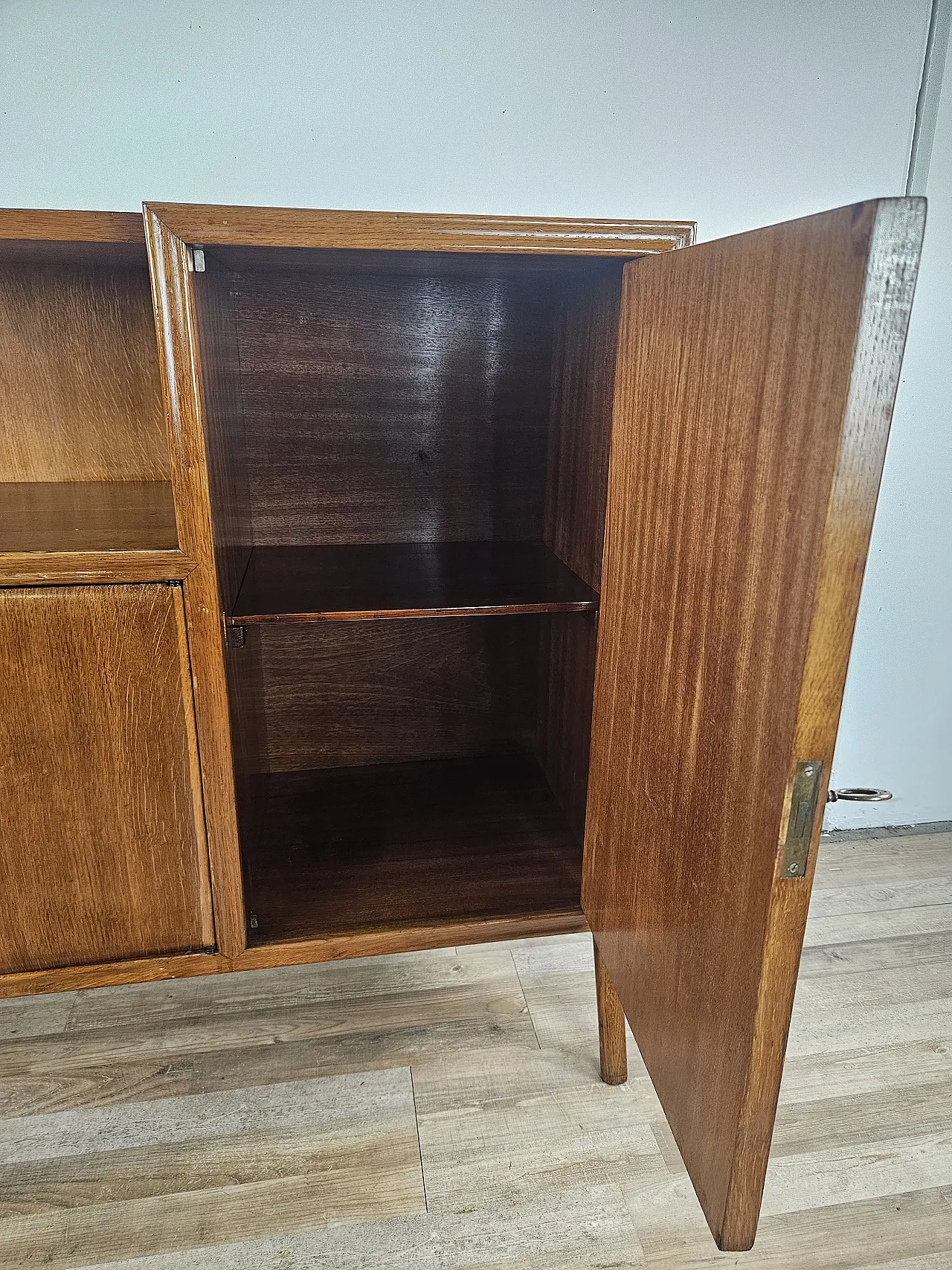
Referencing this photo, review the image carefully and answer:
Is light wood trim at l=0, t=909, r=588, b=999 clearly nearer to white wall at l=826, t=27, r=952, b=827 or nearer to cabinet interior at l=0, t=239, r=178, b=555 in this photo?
cabinet interior at l=0, t=239, r=178, b=555

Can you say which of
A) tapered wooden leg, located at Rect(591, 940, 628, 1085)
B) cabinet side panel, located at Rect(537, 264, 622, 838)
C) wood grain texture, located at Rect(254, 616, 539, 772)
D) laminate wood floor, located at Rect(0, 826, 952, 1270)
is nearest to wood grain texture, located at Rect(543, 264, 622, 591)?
cabinet side panel, located at Rect(537, 264, 622, 838)

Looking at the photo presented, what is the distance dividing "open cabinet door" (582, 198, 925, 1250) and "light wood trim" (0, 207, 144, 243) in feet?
1.40

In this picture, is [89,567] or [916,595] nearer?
[89,567]

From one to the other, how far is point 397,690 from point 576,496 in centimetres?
43

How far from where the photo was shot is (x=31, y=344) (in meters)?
0.98

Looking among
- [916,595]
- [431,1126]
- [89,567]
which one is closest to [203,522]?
[89,567]

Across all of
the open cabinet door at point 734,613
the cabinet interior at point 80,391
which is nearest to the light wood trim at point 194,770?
the cabinet interior at point 80,391

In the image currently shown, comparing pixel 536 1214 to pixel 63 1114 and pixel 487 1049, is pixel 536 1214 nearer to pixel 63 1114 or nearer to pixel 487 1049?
pixel 487 1049

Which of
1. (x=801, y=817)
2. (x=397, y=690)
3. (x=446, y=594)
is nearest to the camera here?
(x=801, y=817)

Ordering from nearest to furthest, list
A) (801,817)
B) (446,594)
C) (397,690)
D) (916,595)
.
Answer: (801,817) < (446,594) < (397,690) < (916,595)

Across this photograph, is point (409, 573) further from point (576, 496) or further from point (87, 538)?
point (87, 538)

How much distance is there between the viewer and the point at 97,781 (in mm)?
798

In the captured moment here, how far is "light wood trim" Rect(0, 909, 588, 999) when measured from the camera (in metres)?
0.85

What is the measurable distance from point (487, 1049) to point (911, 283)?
977mm
